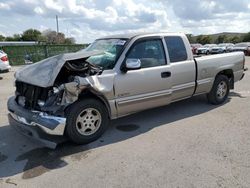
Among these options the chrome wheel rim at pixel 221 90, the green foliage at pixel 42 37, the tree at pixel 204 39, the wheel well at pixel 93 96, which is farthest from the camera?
the green foliage at pixel 42 37

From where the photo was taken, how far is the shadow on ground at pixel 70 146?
3793 mm

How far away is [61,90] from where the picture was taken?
4.13 meters

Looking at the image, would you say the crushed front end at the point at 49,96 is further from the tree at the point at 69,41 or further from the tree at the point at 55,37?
the tree at the point at 55,37

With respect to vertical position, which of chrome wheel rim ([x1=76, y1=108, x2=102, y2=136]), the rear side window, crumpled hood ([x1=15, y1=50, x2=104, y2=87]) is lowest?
chrome wheel rim ([x1=76, y1=108, x2=102, y2=136])

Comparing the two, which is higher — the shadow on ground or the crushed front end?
the crushed front end

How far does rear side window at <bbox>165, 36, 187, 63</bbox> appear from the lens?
552 centimetres

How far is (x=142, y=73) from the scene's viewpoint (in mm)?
4953

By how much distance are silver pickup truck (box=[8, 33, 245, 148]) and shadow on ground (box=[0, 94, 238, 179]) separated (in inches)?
9.3

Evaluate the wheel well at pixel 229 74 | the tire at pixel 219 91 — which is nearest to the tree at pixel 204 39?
the wheel well at pixel 229 74

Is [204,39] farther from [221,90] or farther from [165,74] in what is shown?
[165,74]

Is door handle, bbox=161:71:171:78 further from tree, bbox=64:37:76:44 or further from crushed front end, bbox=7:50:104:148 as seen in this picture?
tree, bbox=64:37:76:44

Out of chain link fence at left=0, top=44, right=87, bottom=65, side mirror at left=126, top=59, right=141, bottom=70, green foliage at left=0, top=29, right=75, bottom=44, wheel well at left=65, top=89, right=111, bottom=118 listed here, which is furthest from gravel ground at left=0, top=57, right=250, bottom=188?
green foliage at left=0, top=29, right=75, bottom=44

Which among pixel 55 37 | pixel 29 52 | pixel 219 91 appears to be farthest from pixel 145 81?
pixel 55 37

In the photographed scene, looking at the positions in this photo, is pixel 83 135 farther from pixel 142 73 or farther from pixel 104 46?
pixel 104 46
